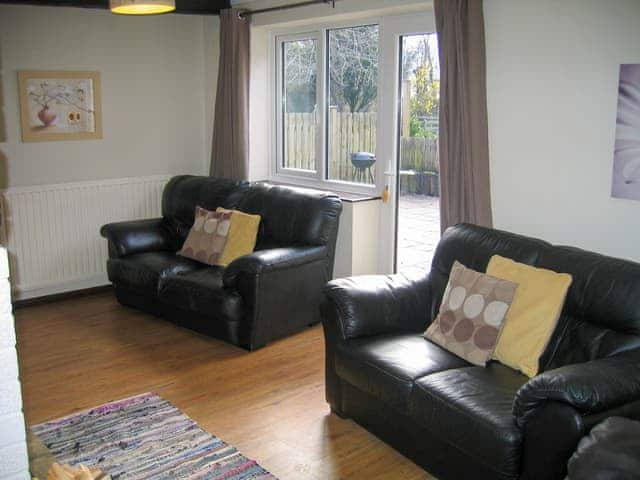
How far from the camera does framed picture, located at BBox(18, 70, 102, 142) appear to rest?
5.07 metres

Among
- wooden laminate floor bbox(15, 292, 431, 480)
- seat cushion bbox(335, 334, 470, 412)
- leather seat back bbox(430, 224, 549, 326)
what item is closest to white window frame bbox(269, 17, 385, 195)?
wooden laminate floor bbox(15, 292, 431, 480)

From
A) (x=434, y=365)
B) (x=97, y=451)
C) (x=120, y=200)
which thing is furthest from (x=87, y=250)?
(x=434, y=365)

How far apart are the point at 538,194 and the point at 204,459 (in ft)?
7.27

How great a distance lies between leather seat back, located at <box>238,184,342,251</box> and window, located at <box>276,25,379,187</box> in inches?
22.9

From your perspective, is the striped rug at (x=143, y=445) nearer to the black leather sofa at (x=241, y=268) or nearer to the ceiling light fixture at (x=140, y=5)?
the black leather sofa at (x=241, y=268)

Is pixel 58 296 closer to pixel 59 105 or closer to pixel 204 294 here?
pixel 59 105

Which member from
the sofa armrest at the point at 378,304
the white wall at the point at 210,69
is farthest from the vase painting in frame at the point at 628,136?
the white wall at the point at 210,69

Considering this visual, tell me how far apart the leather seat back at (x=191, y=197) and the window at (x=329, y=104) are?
718 mm

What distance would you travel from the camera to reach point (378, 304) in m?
3.31

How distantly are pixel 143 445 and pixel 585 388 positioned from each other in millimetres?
1966

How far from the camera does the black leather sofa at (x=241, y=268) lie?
419cm

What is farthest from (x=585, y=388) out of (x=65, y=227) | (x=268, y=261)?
(x=65, y=227)

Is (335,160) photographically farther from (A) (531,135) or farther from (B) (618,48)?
(B) (618,48)

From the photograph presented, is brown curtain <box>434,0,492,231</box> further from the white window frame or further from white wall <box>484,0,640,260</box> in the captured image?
the white window frame
